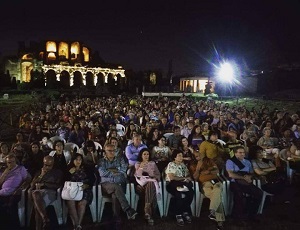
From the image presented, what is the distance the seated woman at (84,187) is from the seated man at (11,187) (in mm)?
828

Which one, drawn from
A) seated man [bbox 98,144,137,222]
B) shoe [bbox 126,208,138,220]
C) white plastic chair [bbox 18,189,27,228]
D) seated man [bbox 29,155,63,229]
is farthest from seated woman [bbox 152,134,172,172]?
white plastic chair [bbox 18,189,27,228]

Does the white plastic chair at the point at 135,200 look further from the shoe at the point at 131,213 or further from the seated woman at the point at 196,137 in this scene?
the seated woman at the point at 196,137

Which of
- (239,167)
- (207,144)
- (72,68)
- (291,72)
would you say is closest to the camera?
(239,167)

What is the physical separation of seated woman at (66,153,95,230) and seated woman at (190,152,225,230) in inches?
77.9

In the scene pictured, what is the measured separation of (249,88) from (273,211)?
2884 cm

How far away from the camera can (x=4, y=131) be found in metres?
12.4

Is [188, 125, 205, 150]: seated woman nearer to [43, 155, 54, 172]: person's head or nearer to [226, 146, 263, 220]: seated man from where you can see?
[226, 146, 263, 220]: seated man

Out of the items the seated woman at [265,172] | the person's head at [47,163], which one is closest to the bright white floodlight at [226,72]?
the seated woman at [265,172]

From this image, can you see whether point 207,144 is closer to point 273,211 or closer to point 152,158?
point 152,158

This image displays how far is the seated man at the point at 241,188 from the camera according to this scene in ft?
17.1

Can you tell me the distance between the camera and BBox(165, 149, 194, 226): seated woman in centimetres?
524

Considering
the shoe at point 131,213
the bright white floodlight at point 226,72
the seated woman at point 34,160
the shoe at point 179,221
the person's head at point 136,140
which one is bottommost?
the shoe at point 179,221

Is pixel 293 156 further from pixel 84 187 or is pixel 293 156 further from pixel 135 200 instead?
pixel 84 187

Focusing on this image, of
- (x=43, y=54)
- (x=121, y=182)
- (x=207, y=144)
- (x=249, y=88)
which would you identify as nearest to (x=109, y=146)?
(x=121, y=182)
